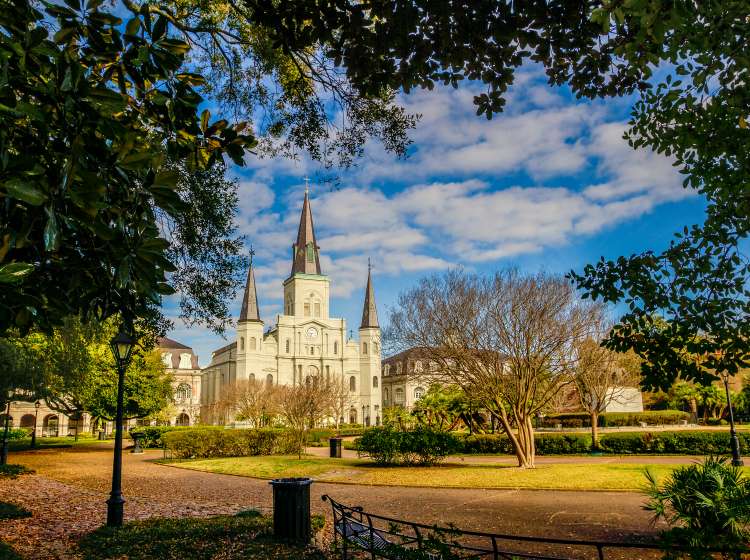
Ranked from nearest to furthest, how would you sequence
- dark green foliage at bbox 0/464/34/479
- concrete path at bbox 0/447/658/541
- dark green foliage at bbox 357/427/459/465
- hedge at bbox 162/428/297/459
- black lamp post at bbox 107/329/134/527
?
black lamp post at bbox 107/329/134/527
concrete path at bbox 0/447/658/541
dark green foliage at bbox 0/464/34/479
dark green foliage at bbox 357/427/459/465
hedge at bbox 162/428/297/459

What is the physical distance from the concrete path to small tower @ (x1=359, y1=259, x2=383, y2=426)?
68424 millimetres

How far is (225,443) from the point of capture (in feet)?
95.0

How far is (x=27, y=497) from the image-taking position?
14.3 meters

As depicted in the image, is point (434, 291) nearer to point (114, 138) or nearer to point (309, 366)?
point (114, 138)

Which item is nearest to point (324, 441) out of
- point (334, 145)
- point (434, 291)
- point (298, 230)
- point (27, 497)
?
point (434, 291)

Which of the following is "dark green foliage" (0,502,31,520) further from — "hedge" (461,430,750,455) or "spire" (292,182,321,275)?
"spire" (292,182,321,275)

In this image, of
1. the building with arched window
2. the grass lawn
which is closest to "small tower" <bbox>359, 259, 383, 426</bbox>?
the building with arched window

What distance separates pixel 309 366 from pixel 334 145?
83280 mm

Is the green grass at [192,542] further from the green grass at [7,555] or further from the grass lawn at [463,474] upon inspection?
the grass lawn at [463,474]

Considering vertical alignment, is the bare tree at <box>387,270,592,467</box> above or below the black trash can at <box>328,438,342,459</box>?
above

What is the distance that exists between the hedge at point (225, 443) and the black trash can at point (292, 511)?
21.2 m

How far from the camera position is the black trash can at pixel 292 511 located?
8.70 m

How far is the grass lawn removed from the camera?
1581 cm

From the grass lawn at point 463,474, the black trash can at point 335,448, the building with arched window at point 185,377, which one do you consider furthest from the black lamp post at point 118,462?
the building with arched window at point 185,377
